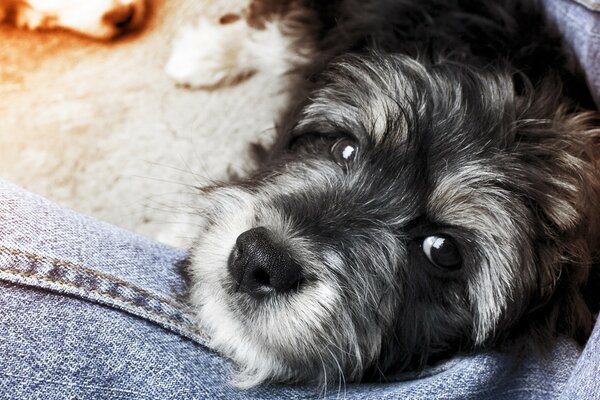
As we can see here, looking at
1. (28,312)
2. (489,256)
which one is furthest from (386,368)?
(28,312)

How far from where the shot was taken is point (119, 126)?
2.82m

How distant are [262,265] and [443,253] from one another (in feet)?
2.11

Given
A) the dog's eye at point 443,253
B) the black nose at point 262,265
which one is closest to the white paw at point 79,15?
the black nose at point 262,265

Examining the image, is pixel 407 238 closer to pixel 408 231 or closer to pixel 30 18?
pixel 408 231

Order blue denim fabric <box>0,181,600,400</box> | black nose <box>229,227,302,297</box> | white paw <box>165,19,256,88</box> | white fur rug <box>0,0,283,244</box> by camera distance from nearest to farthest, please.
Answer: blue denim fabric <box>0,181,600,400</box>
black nose <box>229,227,302,297</box>
white fur rug <box>0,0,283,244</box>
white paw <box>165,19,256,88</box>

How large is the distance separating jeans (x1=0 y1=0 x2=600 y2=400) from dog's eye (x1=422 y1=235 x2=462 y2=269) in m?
0.31

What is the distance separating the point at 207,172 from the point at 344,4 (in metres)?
1.07

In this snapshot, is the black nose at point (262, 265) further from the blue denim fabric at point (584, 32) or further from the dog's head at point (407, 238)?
the blue denim fabric at point (584, 32)

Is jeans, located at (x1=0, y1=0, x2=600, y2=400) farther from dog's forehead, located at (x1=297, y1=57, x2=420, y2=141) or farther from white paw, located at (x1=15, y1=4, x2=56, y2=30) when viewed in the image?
white paw, located at (x1=15, y1=4, x2=56, y2=30)

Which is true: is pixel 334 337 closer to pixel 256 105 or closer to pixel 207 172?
pixel 207 172

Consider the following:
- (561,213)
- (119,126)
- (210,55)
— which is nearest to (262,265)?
(561,213)

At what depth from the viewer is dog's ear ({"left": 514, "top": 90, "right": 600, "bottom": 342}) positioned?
1.94 m

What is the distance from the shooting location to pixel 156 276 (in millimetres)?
1845

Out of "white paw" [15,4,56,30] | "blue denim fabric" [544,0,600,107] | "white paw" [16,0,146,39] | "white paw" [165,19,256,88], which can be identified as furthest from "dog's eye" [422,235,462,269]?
"white paw" [15,4,56,30]
